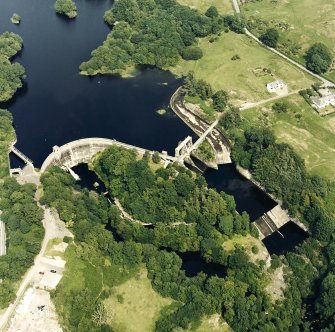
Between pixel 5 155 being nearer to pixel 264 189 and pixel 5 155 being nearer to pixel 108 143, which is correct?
pixel 108 143

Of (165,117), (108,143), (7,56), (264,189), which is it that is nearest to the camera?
(264,189)

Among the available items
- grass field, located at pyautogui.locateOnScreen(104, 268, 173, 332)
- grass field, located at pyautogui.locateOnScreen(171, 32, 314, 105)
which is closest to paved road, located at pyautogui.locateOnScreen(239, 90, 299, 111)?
grass field, located at pyautogui.locateOnScreen(171, 32, 314, 105)

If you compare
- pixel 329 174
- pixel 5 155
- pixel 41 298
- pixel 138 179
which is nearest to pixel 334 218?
pixel 329 174

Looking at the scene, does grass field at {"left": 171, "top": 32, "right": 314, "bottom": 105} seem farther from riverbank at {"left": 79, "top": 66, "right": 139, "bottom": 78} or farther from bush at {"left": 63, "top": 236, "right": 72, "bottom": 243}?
bush at {"left": 63, "top": 236, "right": 72, "bottom": 243}

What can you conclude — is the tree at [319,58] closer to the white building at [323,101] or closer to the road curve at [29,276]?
the white building at [323,101]

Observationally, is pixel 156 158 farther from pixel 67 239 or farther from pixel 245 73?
pixel 245 73

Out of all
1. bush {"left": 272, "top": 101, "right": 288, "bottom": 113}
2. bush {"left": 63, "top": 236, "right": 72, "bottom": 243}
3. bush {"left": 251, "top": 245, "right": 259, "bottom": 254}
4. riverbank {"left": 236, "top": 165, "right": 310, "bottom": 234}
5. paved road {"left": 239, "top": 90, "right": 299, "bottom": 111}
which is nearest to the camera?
bush {"left": 63, "top": 236, "right": 72, "bottom": 243}

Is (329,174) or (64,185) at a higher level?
(329,174)
